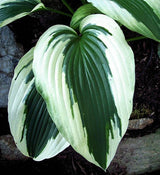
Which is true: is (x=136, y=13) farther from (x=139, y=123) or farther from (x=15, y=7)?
(x=139, y=123)

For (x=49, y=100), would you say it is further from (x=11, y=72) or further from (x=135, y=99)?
(x=135, y=99)

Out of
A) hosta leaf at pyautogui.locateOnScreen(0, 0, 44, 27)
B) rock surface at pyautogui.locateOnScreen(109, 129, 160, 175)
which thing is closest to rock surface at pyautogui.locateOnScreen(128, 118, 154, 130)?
rock surface at pyautogui.locateOnScreen(109, 129, 160, 175)

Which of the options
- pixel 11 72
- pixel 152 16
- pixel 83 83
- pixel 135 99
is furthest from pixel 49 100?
pixel 135 99

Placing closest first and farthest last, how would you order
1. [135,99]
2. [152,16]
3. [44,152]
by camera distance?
1. [152,16]
2. [44,152]
3. [135,99]

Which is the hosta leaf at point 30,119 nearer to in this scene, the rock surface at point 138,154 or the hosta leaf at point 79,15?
the hosta leaf at point 79,15

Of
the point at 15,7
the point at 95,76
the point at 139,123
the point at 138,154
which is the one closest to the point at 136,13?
the point at 95,76

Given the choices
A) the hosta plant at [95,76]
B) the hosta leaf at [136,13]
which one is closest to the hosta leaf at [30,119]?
the hosta plant at [95,76]

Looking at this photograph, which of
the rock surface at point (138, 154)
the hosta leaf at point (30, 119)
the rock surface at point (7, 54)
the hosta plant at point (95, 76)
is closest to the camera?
the hosta plant at point (95, 76)
